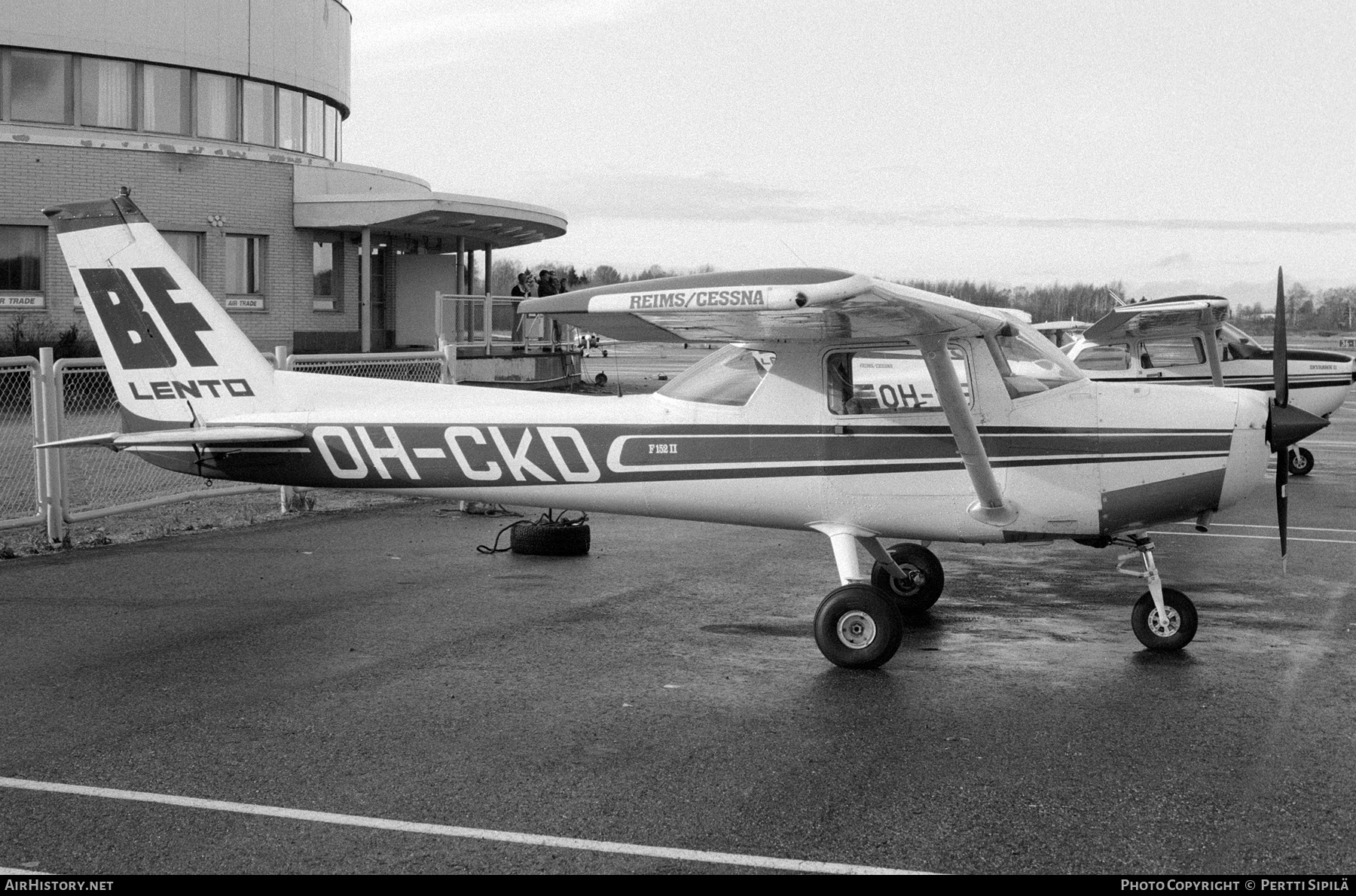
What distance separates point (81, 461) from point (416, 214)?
1270 cm

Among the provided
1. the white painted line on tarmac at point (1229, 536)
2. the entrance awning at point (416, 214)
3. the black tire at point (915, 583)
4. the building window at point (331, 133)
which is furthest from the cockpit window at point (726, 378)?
the building window at point (331, 133)

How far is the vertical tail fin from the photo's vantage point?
8.27 m

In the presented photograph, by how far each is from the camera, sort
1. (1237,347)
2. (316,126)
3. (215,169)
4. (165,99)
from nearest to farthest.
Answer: (1237,347), (215,169), (165,99), (316,126)

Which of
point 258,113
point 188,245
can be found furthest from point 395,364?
point 258,113

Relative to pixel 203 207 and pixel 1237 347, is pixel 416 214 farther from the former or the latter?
pixel 1237 347

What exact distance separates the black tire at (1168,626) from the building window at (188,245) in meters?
23.6

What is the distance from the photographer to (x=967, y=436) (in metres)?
7.00

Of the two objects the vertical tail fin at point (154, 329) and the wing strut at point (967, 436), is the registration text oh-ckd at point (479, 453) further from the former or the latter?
the wing strut at point (967, 436)

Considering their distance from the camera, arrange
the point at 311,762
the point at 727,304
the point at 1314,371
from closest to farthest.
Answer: the point at 311,762 < the point at 727,304 < the point at 1314,371

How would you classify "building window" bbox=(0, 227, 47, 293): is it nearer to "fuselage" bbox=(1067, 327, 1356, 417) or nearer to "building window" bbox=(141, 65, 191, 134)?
"building window" bbox=(141, 65, 191, 134)
